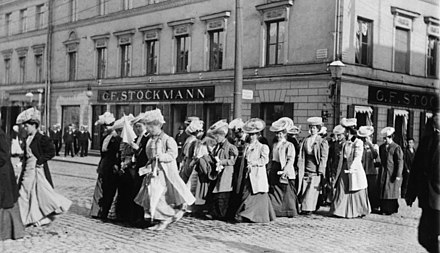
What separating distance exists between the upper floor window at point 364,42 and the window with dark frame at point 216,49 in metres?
5.02

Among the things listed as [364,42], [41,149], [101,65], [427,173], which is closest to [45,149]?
[41,149]

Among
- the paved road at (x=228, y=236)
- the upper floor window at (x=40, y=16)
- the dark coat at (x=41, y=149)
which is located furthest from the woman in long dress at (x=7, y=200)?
the upper floor window at (x=40, y=16)

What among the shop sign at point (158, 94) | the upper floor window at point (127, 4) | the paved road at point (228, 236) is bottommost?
the paved road at point (228, 236)

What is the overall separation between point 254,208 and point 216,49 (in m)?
9.45

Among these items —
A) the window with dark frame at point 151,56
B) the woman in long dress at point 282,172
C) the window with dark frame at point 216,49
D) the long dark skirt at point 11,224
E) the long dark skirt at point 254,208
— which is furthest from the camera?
the window with dark frame at point 151,56

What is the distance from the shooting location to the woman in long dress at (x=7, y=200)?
598 cm

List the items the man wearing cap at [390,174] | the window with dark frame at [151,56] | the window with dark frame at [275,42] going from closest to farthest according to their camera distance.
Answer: the man wearing cap at [390,174] → the window with dark frame at [275,42] → the window with dark frame at [151,56]

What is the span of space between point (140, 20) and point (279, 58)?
455cm

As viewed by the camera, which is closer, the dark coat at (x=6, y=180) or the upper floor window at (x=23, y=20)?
the dark coat at (x=6, y=180)

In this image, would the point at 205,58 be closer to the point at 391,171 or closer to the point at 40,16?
the point at 40,16

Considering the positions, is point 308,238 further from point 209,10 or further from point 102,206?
point 209,10

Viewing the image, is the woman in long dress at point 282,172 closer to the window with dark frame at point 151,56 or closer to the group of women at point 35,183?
the group of women at point 35,183

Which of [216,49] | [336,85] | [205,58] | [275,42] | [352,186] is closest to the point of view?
[352,186]

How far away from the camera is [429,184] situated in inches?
182
